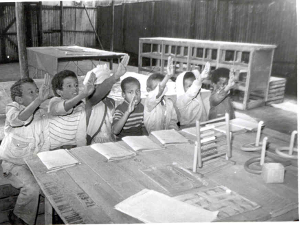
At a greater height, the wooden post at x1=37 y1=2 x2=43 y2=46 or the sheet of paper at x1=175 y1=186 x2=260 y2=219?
the wooden post at x1=37 y1=2 x2=43 y2=46

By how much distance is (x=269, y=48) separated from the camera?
20.1 ft

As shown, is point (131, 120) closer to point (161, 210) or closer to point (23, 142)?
point (23, 142)

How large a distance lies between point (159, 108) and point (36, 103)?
1.23 metres

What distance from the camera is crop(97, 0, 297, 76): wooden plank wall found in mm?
6734

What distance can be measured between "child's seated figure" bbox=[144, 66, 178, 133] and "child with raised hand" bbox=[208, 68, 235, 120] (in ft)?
1.33

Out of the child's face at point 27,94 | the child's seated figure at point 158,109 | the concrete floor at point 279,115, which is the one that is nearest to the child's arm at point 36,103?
the child's face at point 27,94

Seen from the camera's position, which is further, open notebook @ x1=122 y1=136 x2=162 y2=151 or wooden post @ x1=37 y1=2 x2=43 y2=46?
wooden post @ x1=37 y1=2 x2=43 y2=46

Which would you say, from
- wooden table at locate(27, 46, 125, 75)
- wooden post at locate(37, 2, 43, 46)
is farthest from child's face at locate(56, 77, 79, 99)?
wooden post at locate(37, 2, 43, 46)

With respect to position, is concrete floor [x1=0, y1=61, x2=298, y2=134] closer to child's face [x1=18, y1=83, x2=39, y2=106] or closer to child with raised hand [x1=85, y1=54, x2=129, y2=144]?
child with raised hand [x1=85, y1=54, x2=129, y2=144]

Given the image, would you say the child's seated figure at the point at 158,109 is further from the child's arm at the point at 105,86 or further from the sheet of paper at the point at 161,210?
the sheet of paper at the point at 161,210

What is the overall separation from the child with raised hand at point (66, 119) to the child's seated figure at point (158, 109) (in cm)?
60

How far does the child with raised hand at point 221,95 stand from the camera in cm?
310

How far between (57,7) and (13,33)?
218cm

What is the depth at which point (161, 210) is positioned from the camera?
136cm
